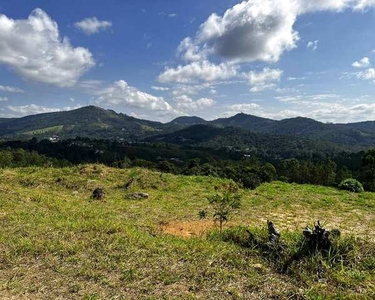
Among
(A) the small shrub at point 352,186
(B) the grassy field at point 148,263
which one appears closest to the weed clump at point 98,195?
(B) the grassy field at point 148,263

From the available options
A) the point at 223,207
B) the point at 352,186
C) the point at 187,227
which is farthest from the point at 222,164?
the point at 187,227

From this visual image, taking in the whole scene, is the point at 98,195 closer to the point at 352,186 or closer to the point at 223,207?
the point at 223,207

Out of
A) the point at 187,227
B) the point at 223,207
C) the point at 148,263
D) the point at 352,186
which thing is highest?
the point at 148,263

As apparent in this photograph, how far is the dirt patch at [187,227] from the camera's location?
38.8ft

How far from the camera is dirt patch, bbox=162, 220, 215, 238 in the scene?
11.8 m

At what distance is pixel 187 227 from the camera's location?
12.9m

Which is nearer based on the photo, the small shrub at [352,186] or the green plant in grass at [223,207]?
the green plant in grass at [223,207]

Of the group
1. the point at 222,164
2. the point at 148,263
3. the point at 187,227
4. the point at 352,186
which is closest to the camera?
the point at 148,263

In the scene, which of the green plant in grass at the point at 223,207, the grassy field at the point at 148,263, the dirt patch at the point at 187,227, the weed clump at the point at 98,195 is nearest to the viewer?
the grassy field at the point at 148,263

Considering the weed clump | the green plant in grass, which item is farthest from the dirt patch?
the weed clump

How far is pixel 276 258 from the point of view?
7441 mm

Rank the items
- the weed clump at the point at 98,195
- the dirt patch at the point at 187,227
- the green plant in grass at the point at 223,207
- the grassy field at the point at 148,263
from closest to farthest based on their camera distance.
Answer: the grassy field at the point at 148,263 → the dirt patch at the point at 187,227 → the green plant in grass at the point at 223,207 → the weed clump at the point at 98,195

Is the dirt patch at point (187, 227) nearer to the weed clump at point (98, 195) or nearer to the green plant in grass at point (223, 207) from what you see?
the green plant in grass at point (223, 207)

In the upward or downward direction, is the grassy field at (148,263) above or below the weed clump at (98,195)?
above
